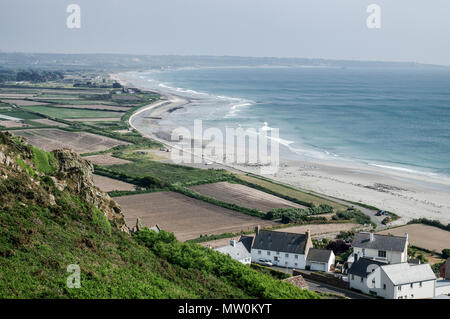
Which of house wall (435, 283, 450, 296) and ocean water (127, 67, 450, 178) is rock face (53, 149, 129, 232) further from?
ocean water (127, 67, 450, 178)

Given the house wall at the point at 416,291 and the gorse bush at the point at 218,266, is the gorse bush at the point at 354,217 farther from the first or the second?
the gorse bush at the point at 218,266

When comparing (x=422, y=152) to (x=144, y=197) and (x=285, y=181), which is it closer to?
(x=285, y=181)

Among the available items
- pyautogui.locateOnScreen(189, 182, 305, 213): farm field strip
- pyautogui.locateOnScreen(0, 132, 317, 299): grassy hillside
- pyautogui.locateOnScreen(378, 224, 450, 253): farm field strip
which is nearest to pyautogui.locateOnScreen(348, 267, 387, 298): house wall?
pyautogui.locateOnScreen(0, 132, 317, 299): grassy hillside

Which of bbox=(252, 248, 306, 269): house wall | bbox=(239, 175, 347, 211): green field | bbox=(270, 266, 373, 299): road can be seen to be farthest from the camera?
bbox=(239, 175, 347, 211): green field

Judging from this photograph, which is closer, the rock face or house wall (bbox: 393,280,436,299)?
the rock face

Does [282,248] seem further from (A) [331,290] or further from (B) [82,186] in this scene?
(B) [82,186]
